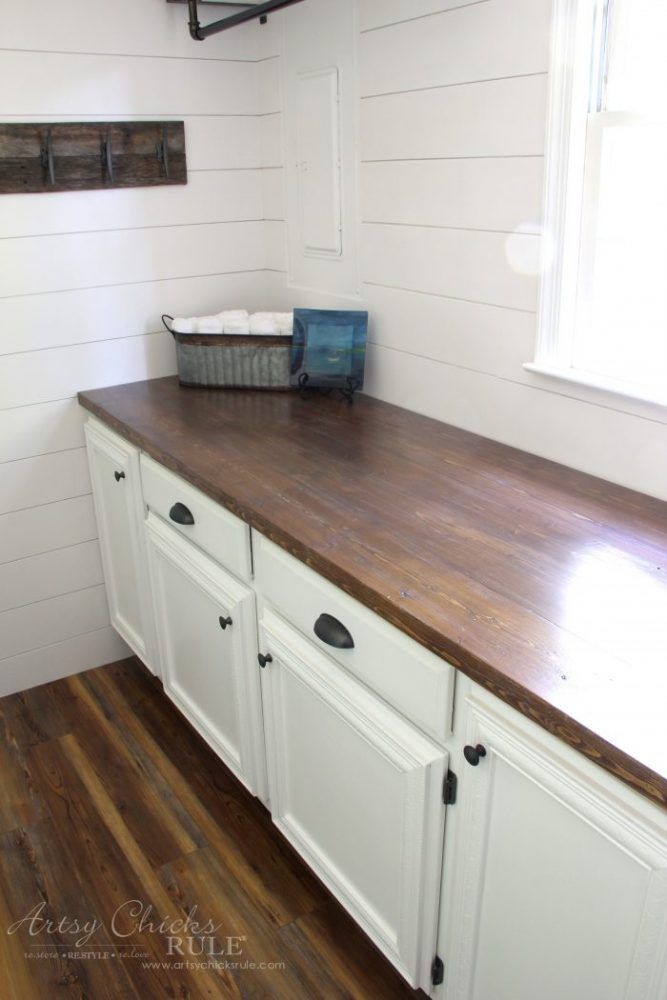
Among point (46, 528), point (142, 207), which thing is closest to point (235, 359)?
point (142, 207)

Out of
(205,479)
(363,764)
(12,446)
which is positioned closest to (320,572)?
(363,764)

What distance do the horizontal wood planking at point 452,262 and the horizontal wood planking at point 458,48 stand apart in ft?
1.01

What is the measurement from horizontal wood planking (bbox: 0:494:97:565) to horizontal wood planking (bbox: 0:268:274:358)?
464 millimetres

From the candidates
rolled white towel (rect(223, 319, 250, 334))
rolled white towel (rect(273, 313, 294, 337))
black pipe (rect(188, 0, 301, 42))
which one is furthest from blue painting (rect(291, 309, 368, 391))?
black pipe (rect(188, 0, 301, 42))

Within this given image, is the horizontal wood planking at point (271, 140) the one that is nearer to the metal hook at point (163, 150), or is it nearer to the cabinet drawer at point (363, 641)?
the metal hook at point (163, 150)

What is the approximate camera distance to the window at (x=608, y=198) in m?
1.51

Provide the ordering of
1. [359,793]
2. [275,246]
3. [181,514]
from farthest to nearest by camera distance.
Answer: [275,246] < [181,514] < [359,793]

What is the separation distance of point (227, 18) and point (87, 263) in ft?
2.32

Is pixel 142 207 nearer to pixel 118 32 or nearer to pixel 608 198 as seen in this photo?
pixel 118 32

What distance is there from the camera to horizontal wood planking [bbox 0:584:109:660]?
2.54 meters

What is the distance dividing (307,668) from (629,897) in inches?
26.8

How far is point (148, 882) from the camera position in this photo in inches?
75.1

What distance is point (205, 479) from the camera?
174cm

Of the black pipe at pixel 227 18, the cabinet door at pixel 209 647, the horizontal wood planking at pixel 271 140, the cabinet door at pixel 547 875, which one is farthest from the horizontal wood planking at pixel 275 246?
the cabinet door at pixel 547 875
